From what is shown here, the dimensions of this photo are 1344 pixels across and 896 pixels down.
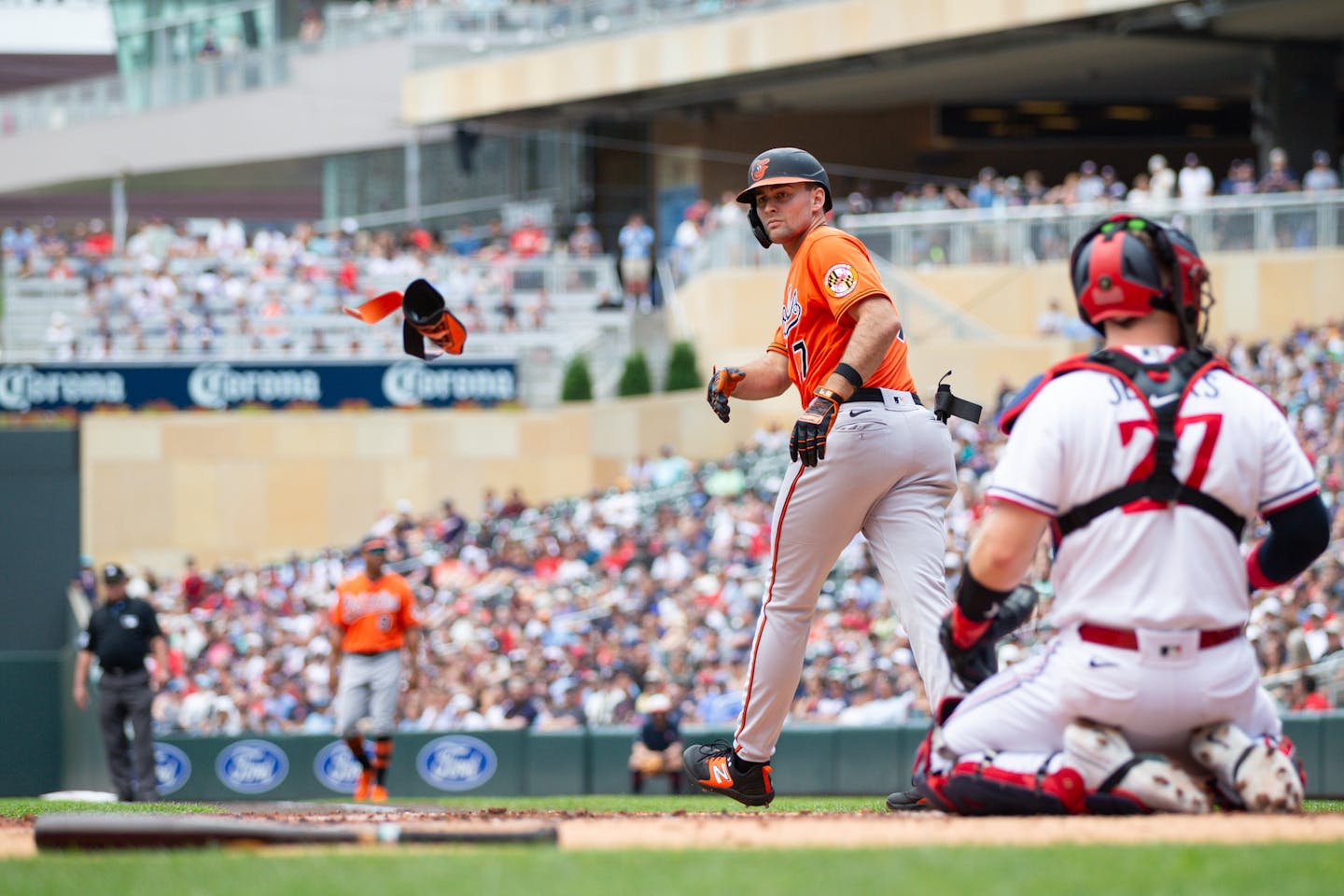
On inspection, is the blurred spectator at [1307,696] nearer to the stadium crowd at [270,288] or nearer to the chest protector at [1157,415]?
the chest protector at [1157,415]

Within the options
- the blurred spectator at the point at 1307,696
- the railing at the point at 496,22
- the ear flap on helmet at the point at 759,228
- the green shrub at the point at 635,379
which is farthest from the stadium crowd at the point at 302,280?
the ear flap on helmet at the point at 759,228

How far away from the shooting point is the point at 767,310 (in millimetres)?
26297

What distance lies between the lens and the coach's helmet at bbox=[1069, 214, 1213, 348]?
4891mm

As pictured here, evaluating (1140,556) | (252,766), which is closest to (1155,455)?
(1140,556)

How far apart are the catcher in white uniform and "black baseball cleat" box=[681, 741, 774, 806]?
5.17 ft

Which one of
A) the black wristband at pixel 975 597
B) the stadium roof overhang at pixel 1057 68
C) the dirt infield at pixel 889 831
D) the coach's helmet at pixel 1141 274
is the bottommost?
the dirt infield at pixel 889 831

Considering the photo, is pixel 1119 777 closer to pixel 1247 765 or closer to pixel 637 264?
pixel 1247 765

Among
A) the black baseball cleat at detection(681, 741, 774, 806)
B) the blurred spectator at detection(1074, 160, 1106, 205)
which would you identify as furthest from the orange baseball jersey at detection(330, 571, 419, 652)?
the blurred spectator at detection(1074, 160, 1106, 205)

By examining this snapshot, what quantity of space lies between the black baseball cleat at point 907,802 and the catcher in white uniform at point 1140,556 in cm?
124

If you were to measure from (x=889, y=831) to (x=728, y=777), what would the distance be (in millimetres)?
1743

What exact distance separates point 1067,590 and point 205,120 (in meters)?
38.7

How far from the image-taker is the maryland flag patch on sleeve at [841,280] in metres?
6.13

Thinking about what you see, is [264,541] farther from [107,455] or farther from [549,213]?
[549,213]

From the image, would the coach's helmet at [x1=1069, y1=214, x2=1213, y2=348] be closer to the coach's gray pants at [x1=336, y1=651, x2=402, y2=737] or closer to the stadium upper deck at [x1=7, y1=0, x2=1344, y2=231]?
the coach's gray pants at [x1=336, y1=651, x2=402, y2=737]
